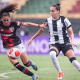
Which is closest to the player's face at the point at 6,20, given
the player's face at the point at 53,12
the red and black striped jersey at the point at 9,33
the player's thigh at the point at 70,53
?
the red and black striped jersey at the point at 9,33

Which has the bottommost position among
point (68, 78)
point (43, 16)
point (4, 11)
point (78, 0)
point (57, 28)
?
point (68, 78)

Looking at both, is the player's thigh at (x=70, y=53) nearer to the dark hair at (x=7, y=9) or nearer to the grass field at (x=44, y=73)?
the grass field at (x=44, y=73)

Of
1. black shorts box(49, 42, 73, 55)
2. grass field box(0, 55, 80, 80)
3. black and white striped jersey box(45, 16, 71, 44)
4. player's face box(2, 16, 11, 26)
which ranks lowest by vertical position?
grass field box(0, 55, 80, 80)

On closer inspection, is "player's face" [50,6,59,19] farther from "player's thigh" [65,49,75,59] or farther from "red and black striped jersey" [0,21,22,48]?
"player's thigh" [65,49,75,59]

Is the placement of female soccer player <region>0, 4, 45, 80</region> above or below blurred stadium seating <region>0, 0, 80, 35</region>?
below

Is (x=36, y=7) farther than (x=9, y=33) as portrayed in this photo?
Yes

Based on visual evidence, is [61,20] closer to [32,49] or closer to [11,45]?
[11,45]

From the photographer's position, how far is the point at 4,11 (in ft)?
18.4

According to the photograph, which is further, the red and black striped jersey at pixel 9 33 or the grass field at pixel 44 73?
the grass field at pixel 44 73

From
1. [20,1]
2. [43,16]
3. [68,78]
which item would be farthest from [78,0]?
[68,78]

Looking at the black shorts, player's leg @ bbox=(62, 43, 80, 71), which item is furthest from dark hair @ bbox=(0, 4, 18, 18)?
player's leg @ bbox=(62, 43, 80, 71)

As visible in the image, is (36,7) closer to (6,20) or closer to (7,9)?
(7,9)

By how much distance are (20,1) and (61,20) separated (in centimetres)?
1931

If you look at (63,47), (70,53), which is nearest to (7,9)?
(63,47)
